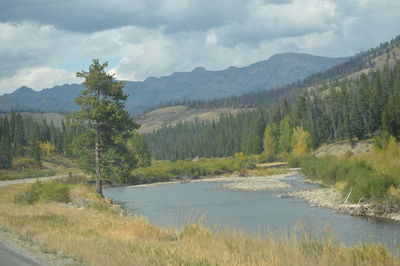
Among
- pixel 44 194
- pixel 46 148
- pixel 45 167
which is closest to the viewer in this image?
pixel 44 194

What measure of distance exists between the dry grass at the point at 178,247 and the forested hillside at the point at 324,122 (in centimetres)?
6842

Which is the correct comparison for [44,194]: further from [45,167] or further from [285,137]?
[285,137]

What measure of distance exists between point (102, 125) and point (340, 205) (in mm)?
21460

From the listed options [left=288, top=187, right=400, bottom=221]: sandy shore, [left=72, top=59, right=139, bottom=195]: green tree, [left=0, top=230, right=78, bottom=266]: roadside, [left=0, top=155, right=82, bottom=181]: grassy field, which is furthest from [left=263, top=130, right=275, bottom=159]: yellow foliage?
[left=0, top=230, right=78, bottom=266]: roadside

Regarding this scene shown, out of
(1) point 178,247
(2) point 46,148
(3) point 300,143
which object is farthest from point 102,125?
(2) point 46,148

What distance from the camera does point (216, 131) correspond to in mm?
182250

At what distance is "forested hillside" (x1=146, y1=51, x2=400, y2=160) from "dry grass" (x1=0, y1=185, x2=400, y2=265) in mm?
68424

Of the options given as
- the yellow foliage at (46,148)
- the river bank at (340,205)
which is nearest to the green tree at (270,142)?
the yellow foliage at (46,148)

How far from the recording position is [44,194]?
37688 millimetres

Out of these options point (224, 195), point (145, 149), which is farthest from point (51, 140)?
point (224, 195)

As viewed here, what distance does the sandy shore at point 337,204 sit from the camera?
37.7 meters

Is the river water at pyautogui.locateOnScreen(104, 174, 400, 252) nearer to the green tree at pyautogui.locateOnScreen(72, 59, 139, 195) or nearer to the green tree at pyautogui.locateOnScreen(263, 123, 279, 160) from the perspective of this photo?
the green tree at pyautogui.locateOnScreen(72, 59, 139, 195)

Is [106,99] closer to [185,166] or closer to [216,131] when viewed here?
[185,166]

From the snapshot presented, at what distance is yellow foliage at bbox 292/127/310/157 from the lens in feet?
394
